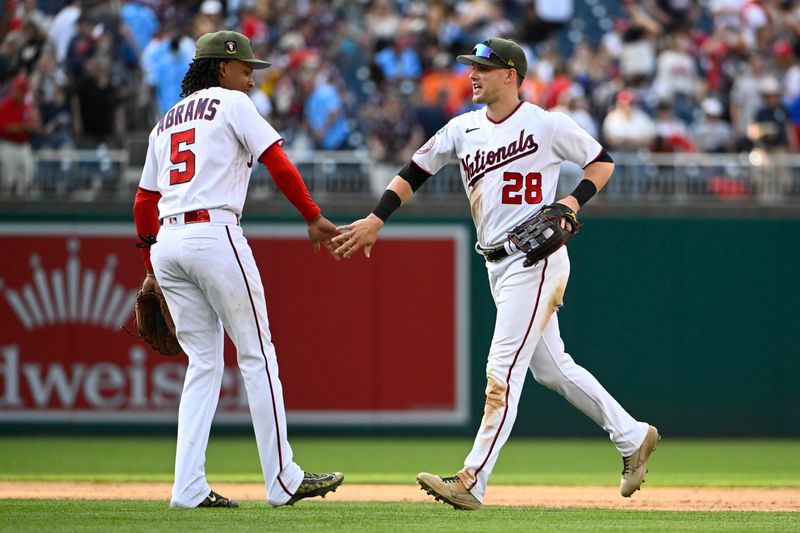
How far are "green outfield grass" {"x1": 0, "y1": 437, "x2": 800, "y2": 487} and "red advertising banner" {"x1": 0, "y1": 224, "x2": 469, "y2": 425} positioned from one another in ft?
1.09

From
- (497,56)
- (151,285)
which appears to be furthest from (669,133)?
(151,285)

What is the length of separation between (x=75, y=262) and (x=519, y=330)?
665cm

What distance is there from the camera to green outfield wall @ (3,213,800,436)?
1220 centimetres

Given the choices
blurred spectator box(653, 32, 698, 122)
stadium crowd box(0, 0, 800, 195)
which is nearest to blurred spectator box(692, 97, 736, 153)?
stadium crowd box(0, 0, 800, 195)

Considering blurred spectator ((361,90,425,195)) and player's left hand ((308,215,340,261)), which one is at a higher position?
blurred spectator ((361,90,425,195))

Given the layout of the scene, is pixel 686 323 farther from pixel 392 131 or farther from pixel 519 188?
pixel 519 188

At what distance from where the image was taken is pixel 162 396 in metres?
11.9

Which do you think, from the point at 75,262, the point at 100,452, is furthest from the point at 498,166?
the point at 75,262

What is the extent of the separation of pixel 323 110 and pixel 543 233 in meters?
7.33

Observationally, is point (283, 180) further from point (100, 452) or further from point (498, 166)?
point (100, 452)

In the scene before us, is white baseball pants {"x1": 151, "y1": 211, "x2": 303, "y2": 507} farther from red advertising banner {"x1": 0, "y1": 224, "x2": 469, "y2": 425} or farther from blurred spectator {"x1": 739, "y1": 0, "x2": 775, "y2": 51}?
blurred spectator {"x1": 739, "y1": 0, "x2": 775, "y2": 51}

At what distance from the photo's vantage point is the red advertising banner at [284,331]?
38.9 feet

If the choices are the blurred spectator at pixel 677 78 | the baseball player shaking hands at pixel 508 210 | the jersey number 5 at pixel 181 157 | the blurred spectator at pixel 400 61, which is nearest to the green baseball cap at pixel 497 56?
the baseball player shaking hands at pixel 508 210

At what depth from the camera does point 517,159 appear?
6414 millimetres
